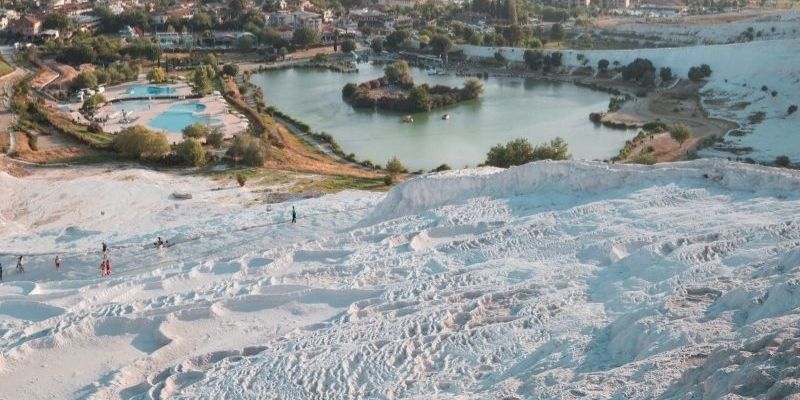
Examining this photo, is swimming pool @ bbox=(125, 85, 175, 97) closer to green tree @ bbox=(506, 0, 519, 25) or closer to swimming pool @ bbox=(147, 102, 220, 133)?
swimming pool @ bbox=(147, 102, 220, 133)

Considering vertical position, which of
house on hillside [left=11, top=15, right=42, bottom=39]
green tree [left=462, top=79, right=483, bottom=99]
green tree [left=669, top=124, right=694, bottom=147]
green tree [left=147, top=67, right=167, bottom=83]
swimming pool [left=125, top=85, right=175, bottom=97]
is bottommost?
green tree [left=669, top=124, right=694, bottom=147]

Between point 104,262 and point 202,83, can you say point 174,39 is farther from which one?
point 104,262

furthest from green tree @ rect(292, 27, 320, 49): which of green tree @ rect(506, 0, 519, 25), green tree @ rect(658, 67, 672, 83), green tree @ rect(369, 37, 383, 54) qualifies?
green tree @ rect(658, 67, 672, 83)

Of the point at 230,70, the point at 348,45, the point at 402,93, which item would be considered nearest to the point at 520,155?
the point at 402,93

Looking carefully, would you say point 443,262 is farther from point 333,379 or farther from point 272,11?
point 272,11

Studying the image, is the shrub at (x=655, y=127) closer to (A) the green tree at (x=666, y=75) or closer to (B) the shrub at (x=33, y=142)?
(A) the green tree at (x=666, y=75)
